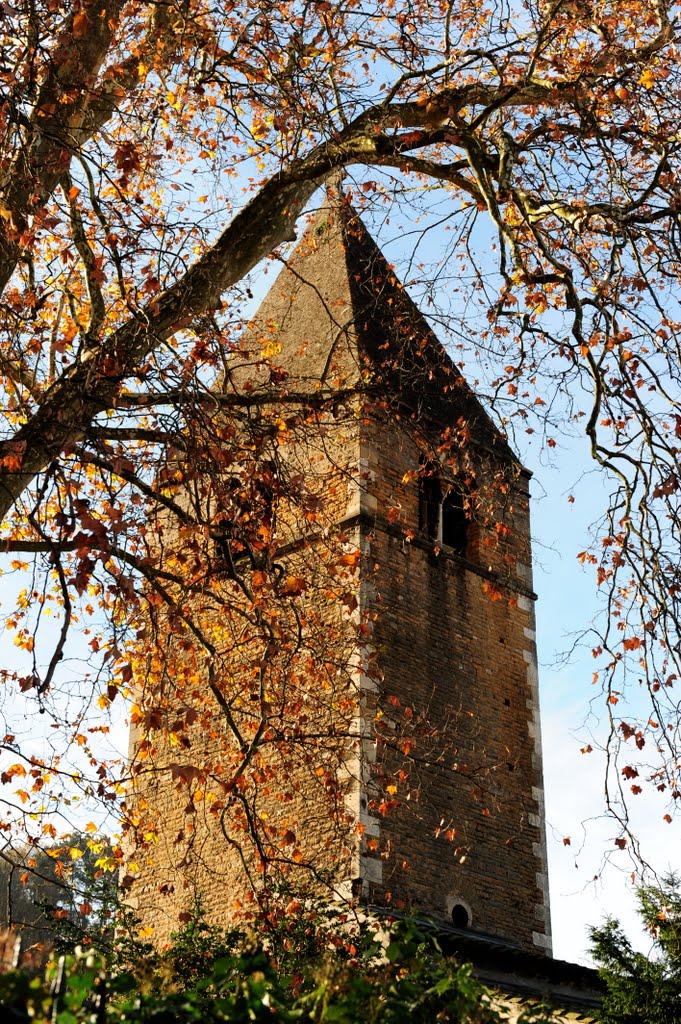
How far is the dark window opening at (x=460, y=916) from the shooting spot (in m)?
14.3

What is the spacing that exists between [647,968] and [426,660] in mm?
6690

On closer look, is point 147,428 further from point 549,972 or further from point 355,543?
point 549,972

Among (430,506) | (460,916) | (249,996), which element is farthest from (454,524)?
(249,996)

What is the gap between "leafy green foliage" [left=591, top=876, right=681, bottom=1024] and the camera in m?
8.83

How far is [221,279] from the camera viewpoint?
8.89m

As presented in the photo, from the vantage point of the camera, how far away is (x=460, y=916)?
14.4 meters

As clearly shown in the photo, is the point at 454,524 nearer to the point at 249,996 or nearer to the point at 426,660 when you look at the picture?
the point at 426,660

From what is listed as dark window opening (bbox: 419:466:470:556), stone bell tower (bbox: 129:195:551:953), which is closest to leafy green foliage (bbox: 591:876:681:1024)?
stone bell tower (bbox: 129:195:551:953)

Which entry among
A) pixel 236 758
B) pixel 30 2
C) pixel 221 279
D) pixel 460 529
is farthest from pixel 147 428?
pixel 460 529

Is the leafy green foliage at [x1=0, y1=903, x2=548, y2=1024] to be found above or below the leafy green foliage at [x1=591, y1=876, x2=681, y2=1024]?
below

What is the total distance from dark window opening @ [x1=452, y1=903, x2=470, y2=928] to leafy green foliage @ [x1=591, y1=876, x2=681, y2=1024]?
5.12 metres

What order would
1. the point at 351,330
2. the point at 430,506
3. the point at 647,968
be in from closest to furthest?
the point at 647,968
the point at 351,330
the point at 430,506

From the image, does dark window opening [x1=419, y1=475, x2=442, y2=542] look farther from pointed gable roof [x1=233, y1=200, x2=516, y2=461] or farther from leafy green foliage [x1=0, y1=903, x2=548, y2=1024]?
leafy green foliage [x1=0, y1=903, x2=548, y2=1024]

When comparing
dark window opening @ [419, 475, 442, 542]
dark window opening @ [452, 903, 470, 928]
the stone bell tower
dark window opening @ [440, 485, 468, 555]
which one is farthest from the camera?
dark window opening @ [440, 485, 468, 555]
